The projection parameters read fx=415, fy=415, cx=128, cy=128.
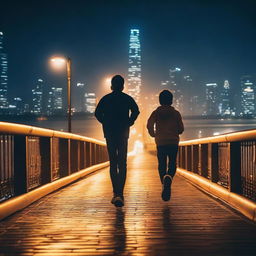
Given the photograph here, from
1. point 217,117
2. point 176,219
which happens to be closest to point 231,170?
point 176,219

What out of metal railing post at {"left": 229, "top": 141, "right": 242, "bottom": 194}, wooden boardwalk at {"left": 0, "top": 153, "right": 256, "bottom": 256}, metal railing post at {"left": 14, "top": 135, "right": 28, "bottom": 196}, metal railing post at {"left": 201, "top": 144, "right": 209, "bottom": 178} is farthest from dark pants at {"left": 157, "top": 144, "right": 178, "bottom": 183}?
metal railing post at {"left": 201, "top": 144, "right": 209, "bottom": 178}

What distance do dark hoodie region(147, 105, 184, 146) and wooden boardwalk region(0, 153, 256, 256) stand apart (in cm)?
94

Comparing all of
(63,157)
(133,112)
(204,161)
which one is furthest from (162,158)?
(63,157)

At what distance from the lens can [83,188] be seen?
26.6ft

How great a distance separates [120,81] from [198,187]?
342 centimetres

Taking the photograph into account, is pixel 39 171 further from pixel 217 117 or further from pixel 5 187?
pixel 217 117

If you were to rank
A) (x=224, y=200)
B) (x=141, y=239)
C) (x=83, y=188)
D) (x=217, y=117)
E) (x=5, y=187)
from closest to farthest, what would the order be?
(x=141, y=239) → (x=5, y=187) → (x=224, y=200) → (x=83, y=188) → (x=217, y=117)

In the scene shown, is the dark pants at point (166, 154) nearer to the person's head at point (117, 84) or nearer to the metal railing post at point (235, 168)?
the metal railing post at point (235, 168)

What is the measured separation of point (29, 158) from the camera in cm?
626

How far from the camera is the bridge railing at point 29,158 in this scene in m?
5.25

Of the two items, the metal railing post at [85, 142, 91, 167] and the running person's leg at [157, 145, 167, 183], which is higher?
the running person's leg at [157, 145, 167, 183]

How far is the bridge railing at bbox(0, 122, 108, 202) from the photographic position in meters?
5.25

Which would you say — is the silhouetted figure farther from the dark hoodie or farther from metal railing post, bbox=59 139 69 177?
metal railing post, bbox=59 139 69 177

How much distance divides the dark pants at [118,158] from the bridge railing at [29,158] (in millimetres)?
1164
